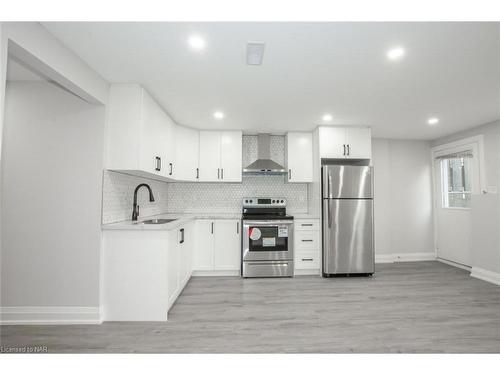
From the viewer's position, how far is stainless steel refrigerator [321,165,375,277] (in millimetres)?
3686

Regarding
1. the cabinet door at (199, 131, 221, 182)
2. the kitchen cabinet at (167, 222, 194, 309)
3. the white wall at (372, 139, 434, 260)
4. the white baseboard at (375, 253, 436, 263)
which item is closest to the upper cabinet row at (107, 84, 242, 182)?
→ the cabinet door at (199, 131, 221, 182)

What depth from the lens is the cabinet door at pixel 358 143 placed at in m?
3.89

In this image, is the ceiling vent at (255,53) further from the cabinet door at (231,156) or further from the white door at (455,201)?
the white door at (455,201)

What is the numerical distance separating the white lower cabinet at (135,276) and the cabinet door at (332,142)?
270 cm

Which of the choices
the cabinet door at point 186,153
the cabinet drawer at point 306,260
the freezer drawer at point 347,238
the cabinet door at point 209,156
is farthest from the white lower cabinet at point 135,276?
the freezer drawer at point 347,238

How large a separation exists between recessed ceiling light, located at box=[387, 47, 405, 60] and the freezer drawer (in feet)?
6.99

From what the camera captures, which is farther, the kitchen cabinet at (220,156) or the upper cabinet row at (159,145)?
the kitchen cabinet at (220,156)

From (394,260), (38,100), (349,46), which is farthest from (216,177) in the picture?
(394,260)

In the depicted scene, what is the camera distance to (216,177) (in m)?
4.15

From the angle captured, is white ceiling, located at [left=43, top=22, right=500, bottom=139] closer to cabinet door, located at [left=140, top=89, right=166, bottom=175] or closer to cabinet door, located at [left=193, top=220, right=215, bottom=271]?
cabinet door, located at [left=140, top=89, right=166, bottom=175]

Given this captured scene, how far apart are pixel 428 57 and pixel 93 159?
3.04 meters

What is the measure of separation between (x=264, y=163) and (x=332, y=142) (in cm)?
113

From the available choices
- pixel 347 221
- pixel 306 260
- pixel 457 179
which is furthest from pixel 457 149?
pixel 306 260

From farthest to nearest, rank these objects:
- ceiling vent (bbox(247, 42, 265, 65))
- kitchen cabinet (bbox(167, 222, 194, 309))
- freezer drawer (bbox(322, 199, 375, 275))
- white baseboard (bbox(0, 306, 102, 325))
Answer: freezer drawer (bbox(322, 199, 375, 275)) → kitchen cabinet (bbox(167, 222, 194, 309)) → white baseboard (bbox(0, 306, 102, 325)) → ceiling vent (bbox(247, 42, 265, 65))
